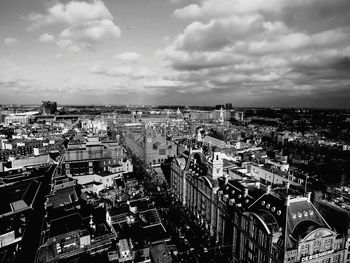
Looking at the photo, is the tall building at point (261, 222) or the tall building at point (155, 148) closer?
the tall building at point (261, 222)

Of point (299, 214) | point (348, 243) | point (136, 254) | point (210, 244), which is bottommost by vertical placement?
point (210, 244)

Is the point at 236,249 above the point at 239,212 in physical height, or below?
below

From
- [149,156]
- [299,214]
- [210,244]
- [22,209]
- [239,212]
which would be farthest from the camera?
[149,156]

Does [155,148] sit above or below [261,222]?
below

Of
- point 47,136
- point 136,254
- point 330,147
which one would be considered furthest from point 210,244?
point 47,136

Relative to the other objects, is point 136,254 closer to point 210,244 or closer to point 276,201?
point 210,244

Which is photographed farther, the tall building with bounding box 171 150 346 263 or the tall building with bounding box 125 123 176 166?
the tall building with bounding box 125 123 176 166

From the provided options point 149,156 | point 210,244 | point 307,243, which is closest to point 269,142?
point 149,156

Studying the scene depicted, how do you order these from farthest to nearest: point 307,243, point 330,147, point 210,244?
1. point 330,147
2. point 210,244
3. point 307,243

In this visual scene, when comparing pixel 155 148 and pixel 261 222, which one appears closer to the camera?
pixel 261 222

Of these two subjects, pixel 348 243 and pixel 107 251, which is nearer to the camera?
pixel 348 243
